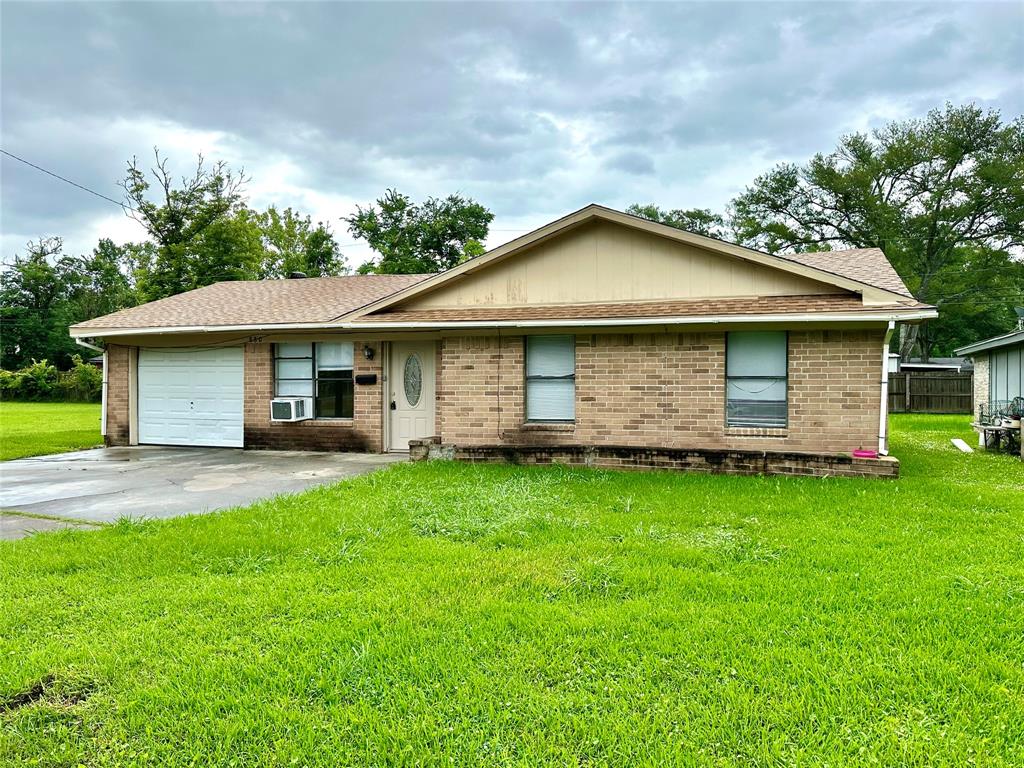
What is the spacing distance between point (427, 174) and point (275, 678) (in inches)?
1313

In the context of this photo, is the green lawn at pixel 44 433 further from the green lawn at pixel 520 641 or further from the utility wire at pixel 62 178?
the green lawn at pixel 520 641

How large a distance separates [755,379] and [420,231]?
28.7 m

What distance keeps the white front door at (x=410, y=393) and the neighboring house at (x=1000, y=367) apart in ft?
42.3

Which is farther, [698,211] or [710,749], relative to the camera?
[698,211]

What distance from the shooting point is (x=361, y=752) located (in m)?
2.40

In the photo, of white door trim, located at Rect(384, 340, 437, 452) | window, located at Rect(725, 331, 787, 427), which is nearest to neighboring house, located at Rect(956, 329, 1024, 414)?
window, located at Rect(725, 331, 787, 427)

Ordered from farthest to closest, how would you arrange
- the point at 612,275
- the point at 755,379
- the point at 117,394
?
the point at 117,394
the point at 612,275
the point at 755,379

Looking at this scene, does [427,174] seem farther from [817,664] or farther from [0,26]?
[817,664]

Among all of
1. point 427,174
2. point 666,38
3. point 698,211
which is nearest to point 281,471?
point 666,38

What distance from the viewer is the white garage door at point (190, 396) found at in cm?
1253

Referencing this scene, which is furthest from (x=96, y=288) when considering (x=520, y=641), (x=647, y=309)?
(x=520, y=641)

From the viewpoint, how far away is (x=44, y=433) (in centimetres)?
1596

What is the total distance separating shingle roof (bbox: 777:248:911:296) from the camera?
30.4 ft

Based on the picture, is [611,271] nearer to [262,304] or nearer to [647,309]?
[647,309]
